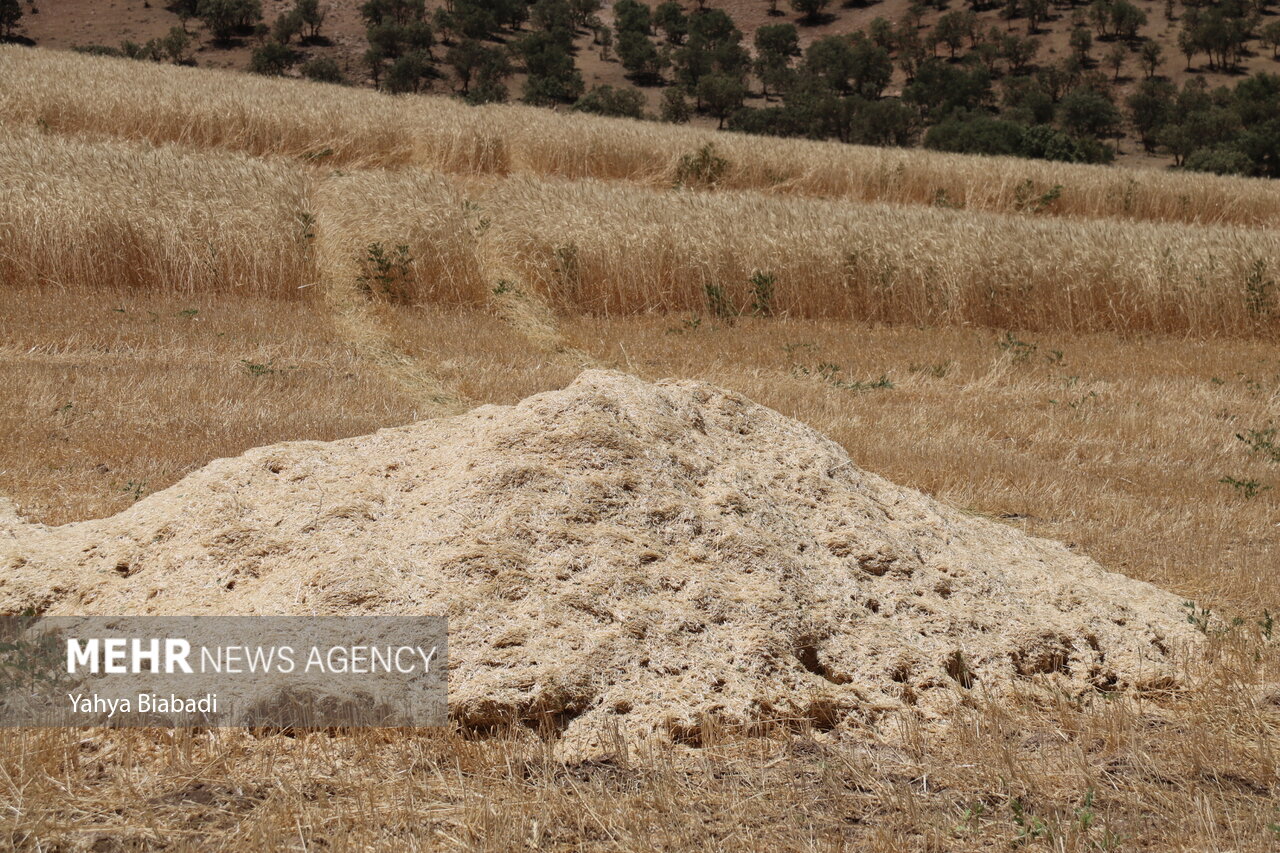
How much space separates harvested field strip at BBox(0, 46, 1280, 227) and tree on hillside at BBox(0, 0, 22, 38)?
37.6 meters

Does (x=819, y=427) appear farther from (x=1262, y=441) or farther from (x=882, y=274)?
(x=882, y=274)

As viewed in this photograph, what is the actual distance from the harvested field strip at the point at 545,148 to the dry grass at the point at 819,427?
33.0ft

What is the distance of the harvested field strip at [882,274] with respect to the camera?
43.1 feet

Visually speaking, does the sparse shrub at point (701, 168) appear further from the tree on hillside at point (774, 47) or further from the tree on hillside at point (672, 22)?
the tree on hillside at point (672, 22)

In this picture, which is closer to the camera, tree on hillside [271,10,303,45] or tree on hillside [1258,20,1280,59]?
tree on hillside [271,10,303,45]

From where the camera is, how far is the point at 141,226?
1209 centimetres

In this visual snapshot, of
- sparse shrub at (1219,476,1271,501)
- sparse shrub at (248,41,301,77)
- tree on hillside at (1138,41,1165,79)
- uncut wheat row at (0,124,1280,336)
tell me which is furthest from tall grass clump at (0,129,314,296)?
tree on hillside at (1138,41,1165,79)

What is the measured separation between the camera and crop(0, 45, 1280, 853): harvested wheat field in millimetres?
3342

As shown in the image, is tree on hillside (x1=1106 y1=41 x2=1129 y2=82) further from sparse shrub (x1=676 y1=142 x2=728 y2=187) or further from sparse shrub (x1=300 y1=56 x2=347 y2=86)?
sparse shrub (x1=676 y1=142 x2=728 y2=187)

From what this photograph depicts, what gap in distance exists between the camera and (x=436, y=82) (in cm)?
5575

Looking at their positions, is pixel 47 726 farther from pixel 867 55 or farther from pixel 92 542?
pixel 867 55

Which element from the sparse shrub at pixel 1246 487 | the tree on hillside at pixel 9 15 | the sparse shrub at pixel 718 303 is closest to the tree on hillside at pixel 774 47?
the tree on hillside at pixel 9 15

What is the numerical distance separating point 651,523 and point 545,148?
62.4ft

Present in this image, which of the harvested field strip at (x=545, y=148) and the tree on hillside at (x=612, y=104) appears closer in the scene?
the harvested field strip at (x=545, y=148)
